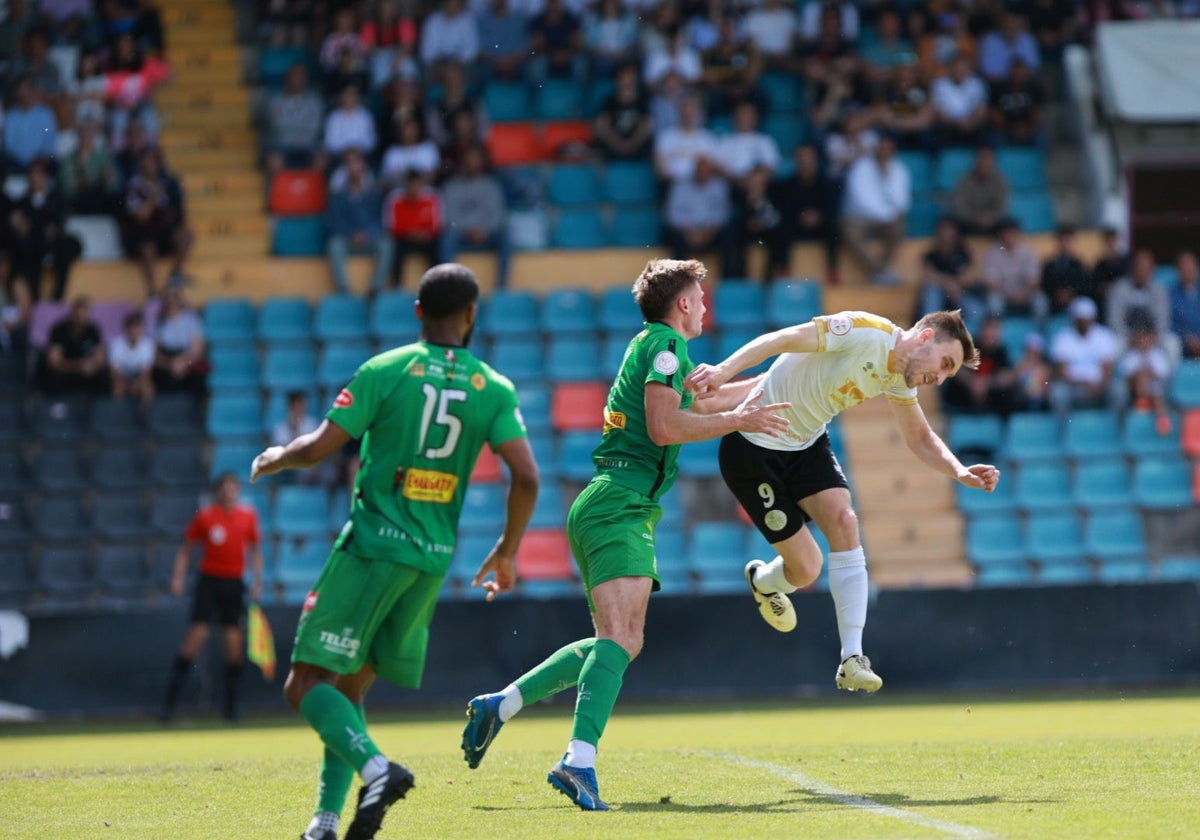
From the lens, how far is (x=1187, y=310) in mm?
20922

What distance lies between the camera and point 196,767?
10.8 metres

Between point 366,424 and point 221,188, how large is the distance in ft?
53.2

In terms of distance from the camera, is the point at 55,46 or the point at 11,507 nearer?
the point at 11,507

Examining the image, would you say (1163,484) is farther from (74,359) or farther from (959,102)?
(74,359)

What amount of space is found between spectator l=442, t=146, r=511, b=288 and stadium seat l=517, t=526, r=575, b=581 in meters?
3.51

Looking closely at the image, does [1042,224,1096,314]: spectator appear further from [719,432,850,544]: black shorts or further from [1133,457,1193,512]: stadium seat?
[719,432,850,544]: black shorts

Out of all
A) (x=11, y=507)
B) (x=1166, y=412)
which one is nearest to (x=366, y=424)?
(x=11, y=507)

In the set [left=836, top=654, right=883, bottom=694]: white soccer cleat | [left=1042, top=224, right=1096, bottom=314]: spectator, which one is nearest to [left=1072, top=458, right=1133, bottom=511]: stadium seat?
[left=1042, top=224, right=1096, bottom=314]: spectator

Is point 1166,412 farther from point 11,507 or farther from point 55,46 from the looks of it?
point 55,46

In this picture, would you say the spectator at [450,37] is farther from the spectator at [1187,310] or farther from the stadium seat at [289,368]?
the spectator at [1187,310]

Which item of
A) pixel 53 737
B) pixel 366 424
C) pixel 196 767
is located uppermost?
pixel 366 424

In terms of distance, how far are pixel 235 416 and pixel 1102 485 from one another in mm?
9657

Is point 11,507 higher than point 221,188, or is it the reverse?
point 221,188

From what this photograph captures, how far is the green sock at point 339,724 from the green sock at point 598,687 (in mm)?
1478
